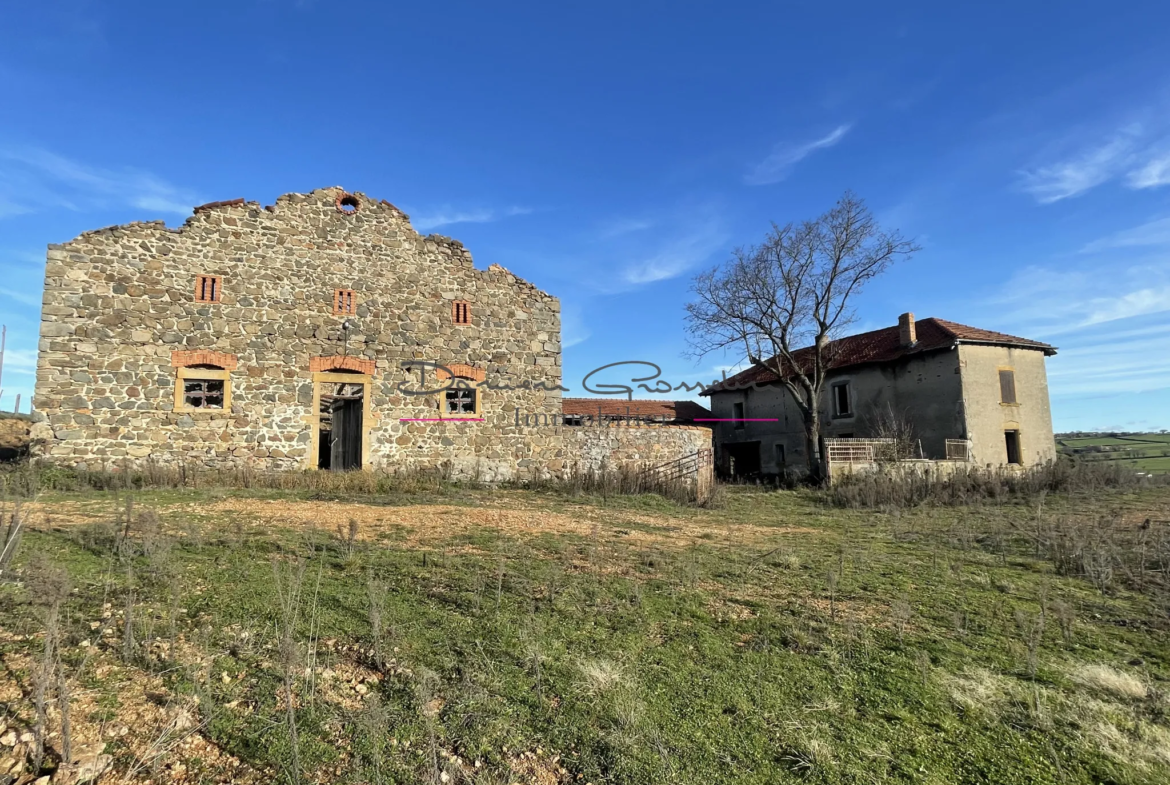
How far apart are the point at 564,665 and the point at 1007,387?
85.9 feet

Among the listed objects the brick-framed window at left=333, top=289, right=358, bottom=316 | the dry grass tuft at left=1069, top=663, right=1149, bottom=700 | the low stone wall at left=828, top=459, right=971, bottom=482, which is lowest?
the dry grass tuft at left=1069, top=663, right=1149, bottom=700

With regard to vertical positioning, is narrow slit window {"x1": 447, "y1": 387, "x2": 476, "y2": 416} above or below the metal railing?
above

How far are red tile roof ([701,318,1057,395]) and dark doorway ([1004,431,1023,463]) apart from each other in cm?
343

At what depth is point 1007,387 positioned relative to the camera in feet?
78.4

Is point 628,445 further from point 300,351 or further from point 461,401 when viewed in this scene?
point 300,351

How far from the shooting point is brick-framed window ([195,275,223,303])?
13.0 m

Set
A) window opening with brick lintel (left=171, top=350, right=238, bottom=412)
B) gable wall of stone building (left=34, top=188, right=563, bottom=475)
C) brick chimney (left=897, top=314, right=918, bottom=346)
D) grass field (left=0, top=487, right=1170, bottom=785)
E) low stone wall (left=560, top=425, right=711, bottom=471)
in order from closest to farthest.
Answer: grass field (left=0, top=487, right=1170, bottom=785) < gable wall of stone building (left=34, top=188, right=563, bottom=475) < window opening with brick lintel (left=171, top=350, right=238, bottom=412) < low stone wall (left=560, top=425, right=711, bottom=471) < brick chimney (left=897, top=314, right=918, bottom=346)

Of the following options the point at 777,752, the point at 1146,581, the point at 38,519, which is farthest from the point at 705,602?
the point at 38,519

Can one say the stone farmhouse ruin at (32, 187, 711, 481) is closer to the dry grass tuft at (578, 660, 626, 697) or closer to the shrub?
the shrub

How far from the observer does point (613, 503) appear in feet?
40.5

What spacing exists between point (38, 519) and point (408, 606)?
5564 mm

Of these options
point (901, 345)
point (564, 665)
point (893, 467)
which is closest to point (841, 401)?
point (901, 345)

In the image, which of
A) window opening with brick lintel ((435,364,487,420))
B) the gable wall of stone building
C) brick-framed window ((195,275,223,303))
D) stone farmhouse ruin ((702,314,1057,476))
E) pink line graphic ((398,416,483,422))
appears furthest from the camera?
stone farmhouse ruin ((702,314,1057,476))

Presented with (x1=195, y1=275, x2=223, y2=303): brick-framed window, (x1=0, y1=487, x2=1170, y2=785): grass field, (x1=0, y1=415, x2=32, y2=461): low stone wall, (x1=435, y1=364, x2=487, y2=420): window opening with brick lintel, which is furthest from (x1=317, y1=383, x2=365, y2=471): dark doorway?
(x1=0, y1=487, x2=1170, y2=785): grass field
